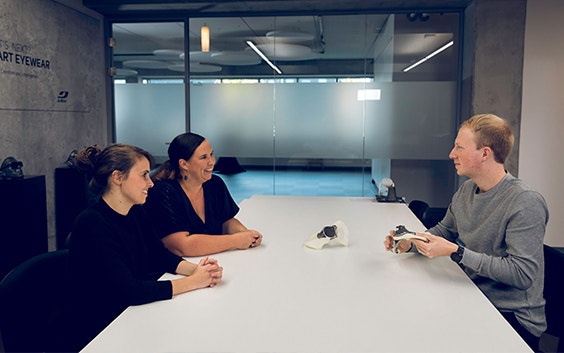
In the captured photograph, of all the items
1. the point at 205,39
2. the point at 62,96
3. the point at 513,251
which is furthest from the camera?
the point at 205,39

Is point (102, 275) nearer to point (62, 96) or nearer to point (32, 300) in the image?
point (32, 300)

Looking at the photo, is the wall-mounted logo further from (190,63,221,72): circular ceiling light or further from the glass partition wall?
(190,63,221,72): circular ceiling light

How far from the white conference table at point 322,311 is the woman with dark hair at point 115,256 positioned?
7 centimetres

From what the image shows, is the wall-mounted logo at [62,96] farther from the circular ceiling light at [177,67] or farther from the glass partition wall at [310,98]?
the circular ceiling light at [177,67]

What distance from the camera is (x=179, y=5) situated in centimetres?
523

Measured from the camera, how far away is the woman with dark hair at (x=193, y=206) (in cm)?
218

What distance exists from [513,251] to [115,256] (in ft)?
4.77

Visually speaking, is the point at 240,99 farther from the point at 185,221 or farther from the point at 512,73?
the point at 185,221

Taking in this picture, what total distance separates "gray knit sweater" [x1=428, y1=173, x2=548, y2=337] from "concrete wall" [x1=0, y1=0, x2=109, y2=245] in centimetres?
380

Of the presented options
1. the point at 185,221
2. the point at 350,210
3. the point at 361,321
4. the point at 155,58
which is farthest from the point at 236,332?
the point at 155,58

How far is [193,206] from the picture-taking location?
2436 mm

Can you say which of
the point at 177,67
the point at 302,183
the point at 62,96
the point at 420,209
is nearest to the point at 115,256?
the point at 420,209

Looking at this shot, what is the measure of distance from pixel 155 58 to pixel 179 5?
760 millimetres

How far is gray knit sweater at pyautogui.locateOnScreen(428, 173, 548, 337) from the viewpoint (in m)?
1.76
